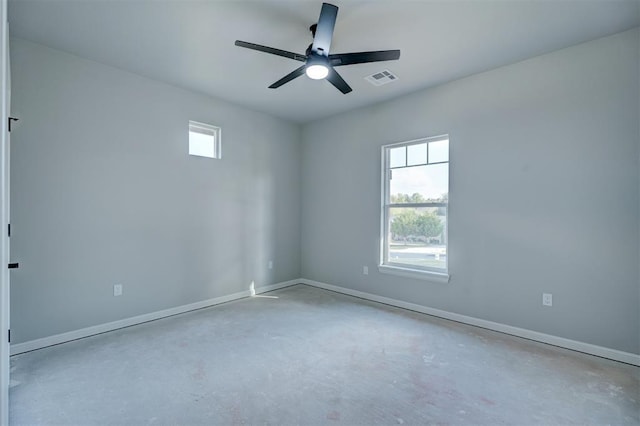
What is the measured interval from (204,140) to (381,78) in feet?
7.92

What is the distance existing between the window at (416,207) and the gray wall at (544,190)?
15 cm

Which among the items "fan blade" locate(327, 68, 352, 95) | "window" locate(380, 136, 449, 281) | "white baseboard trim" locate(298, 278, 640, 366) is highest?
"fan blade" locate(327, 68, 352, 95)

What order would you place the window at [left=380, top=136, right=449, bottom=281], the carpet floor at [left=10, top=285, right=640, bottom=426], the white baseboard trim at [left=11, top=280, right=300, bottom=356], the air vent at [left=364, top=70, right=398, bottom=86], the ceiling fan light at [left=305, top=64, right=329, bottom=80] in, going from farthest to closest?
the window at [left=380, top=136, right=449, bottom=281] < the air vent at [left=364, top=70, right=398, bottom=86] < the white baseboard trim at [left=11, top=280, right=300, bottom=356] < the ceiling fan light at [left=305, top=64, right=329, bottom=80] < the carpet floor at [left=10, top=285, right=640, bottom=426]

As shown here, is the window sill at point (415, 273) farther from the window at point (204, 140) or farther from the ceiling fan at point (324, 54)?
the window at point (204, 140)

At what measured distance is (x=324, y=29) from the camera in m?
2.17

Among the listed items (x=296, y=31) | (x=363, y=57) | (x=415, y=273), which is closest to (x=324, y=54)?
(x=363, y=57)

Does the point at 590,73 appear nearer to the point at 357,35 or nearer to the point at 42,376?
the point at 357,35

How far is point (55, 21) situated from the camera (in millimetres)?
2520

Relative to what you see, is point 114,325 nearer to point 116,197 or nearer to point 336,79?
point 116,197

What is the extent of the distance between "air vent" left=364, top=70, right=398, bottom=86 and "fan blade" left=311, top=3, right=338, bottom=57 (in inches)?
49.9

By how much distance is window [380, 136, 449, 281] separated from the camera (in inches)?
149

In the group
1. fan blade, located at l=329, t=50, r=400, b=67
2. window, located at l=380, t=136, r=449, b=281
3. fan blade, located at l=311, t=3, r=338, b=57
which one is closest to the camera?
fan blade, located at l=311, t=3, r=338, b=57

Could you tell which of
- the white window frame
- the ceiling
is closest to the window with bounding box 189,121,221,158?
the white window frame

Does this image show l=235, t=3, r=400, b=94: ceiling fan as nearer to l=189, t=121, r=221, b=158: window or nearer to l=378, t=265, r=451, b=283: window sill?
l=189, t=121, r=221, b=158: window
